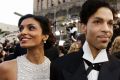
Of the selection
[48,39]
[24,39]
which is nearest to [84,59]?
[24,39]

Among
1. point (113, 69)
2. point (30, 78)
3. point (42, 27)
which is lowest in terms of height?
point (30, 78)

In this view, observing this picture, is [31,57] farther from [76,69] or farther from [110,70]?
[110,70]

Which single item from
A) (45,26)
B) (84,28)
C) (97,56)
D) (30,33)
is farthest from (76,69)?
(45,26)

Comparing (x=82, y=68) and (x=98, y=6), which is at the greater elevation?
(x=98, y=6)

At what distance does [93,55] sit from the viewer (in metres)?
2.65

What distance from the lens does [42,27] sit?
358 cm

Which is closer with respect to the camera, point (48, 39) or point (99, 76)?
point (99, 76)

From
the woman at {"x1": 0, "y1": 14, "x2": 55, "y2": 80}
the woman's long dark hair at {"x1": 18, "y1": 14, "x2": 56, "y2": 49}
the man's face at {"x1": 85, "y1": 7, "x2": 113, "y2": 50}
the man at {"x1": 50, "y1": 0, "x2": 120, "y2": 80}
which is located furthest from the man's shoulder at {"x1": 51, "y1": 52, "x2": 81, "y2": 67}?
the woman's long dark hair at {"x1": 18, "y1": 14, "x2": 56, "y2": 49}

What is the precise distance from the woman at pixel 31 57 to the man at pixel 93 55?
714 mm

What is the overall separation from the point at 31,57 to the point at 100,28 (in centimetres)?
110

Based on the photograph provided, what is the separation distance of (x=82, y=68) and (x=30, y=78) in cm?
93

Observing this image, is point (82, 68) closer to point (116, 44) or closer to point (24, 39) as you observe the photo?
point (24, 39)

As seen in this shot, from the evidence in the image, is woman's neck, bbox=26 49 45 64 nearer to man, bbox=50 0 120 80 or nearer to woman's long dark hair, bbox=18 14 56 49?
woman's long dark hair, bbox=18 14 56 49

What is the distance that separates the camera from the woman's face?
3.39 metres
